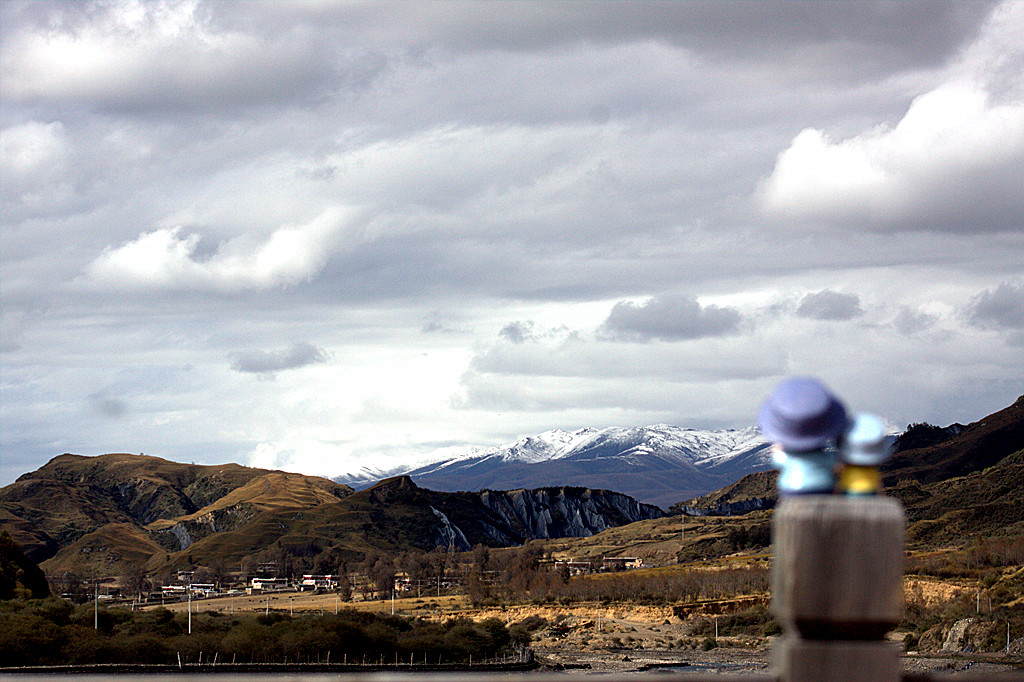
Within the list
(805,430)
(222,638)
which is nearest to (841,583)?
(805,430)

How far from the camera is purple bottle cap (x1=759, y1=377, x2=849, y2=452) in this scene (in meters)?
3.80

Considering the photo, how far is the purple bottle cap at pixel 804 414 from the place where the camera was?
3.80 meters

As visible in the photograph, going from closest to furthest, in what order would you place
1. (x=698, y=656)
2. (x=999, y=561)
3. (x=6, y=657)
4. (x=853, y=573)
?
(x=853, y=573) < (x=6, y=657) < (x=698, y=656) < (x=999, y=561)

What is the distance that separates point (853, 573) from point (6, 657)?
92281 mm

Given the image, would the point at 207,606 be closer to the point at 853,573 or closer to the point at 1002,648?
the point at 1002,648

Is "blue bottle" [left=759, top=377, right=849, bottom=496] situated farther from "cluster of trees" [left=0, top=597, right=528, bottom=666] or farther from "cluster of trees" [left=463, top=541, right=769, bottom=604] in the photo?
"cluster of trees" [left=463, top=541, right=769, bottom=604]

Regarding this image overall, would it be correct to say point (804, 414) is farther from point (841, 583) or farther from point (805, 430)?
point (841, 583)

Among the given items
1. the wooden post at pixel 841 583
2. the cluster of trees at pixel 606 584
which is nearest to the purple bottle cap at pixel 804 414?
the wooden post at pixel 841 583

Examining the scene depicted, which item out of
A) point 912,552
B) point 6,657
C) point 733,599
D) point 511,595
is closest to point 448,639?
point 6,657

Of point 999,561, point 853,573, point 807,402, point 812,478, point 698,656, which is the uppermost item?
point 807,402

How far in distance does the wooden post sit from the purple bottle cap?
483mm

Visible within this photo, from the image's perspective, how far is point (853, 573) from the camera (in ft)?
10.9

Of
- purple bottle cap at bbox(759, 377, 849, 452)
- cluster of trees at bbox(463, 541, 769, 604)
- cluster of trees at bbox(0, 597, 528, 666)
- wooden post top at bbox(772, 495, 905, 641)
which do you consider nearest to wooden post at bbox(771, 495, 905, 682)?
wooden post top at bbox(772, 495, 905, 641)

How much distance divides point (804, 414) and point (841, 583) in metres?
0.67
